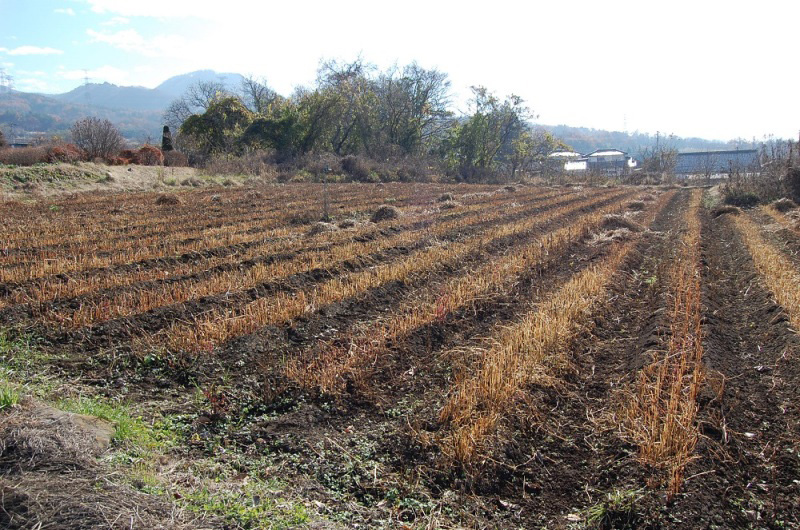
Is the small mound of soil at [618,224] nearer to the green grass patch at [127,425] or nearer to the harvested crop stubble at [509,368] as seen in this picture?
the harvested crop stubble at [509,368]

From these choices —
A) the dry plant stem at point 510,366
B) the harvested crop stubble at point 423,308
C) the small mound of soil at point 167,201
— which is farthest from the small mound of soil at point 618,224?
the small mound of soil at point 167,201

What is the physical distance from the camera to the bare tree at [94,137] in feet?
105

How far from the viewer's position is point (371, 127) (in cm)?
5191

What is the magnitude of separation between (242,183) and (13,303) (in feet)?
81.9

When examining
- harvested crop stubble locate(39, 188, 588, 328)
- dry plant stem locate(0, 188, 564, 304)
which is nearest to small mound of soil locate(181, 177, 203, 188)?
dry plant stem locate(0, 188, 564, 304)

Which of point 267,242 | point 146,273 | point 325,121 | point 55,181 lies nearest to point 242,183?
point 55,181

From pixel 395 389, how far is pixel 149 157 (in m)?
33.7

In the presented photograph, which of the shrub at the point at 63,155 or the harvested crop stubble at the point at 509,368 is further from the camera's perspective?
the shrub at the point at 63,155

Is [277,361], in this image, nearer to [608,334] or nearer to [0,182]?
[608,334]

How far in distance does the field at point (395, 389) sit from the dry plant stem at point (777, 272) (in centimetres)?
8

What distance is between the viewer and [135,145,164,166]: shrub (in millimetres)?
32688

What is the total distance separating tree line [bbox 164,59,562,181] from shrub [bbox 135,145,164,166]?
4.69m

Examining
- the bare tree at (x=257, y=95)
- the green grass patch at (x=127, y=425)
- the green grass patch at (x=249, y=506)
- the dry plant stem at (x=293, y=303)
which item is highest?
the bare tree at (x=257, y=95)

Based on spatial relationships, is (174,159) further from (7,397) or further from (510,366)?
(510,366)
